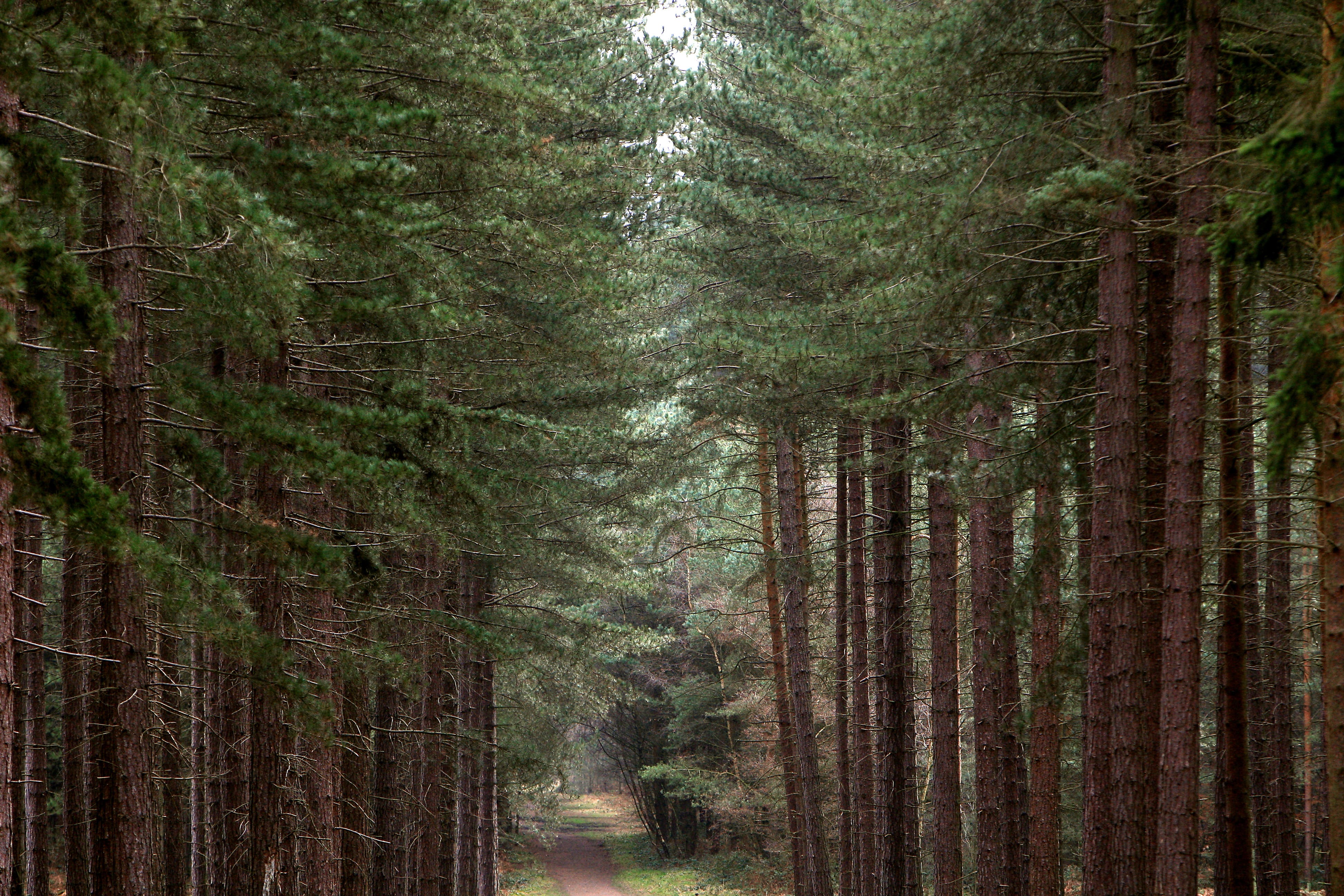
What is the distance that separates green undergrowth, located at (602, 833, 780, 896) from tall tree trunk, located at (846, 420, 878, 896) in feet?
40.0

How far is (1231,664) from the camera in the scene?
9102 mm

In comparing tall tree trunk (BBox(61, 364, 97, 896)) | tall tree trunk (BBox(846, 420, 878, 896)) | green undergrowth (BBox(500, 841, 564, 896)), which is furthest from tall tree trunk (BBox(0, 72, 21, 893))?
green undergrowth (BBox(500, 841, 564, 896))

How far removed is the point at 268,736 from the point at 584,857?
32.3 metres

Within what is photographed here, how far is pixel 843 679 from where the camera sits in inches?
658

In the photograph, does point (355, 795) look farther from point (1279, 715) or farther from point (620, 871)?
point (620, 871)

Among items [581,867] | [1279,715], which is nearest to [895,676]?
[1279,715]

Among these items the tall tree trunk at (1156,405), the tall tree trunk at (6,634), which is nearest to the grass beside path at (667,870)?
the tall tree trunk at (1156,405)

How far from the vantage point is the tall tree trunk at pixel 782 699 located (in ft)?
55.1

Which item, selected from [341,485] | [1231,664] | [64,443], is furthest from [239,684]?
[1231,664]

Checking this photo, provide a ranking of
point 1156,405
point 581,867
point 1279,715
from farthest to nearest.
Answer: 1. point 581,867
2. point 1279,715
3. point 1156,405

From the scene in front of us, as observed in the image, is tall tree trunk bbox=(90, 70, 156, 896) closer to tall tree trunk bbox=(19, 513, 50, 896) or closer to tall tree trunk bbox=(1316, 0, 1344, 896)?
tall tree trunk bbox=(19, 513, 50, 896)

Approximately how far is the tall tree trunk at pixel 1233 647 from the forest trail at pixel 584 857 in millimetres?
22914

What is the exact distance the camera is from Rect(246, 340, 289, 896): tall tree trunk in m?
8.56

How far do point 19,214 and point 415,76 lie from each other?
3.89 m
